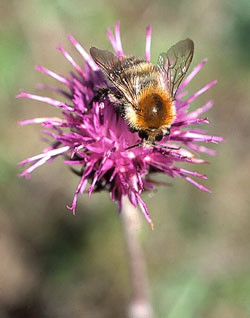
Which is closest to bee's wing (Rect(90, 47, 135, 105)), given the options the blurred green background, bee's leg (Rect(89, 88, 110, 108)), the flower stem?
bee's leg (Rect(89, 88, 110, 108))

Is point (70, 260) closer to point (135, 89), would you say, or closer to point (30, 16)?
point (135, 89)

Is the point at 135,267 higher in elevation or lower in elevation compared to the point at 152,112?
lower

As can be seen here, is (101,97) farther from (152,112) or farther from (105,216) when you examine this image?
(105,216)

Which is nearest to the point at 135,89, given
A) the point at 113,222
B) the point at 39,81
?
the point at 113,222

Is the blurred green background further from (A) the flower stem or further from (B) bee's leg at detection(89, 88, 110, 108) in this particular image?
(B) bee's leg at detection(89, 88, 110, 108)

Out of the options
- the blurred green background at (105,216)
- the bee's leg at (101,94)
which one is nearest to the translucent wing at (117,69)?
the bee's leg at (101,94)

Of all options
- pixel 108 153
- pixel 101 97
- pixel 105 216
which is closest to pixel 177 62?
pixel 101 97

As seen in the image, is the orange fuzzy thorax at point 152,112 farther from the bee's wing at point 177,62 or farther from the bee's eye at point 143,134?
the bee's wing at point 177,62
